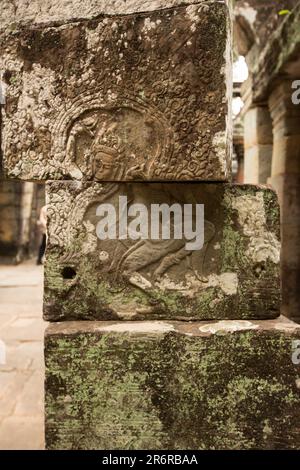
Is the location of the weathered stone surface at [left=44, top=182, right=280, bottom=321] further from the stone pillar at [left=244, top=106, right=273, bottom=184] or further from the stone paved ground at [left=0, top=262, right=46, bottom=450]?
the stone pillar at [left=244, top=106, right=273, bottom=184]

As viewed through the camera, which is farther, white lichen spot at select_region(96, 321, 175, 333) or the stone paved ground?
the stone paved ground

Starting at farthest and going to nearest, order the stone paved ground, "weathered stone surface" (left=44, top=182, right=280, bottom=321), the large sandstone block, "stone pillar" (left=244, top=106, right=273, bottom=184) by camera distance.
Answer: "stone pillar" (left=244, top=106, right=273, bottom=184), the stone paved ground, "weathered stone surface" (left=44, top=182, right=280, bottom=321), the large sandstone block

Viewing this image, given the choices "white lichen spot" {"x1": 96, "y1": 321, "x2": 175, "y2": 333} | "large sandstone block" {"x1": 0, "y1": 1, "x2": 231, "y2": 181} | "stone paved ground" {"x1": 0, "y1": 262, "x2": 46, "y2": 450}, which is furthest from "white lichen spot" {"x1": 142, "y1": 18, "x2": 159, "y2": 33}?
"stone paved ground" {"x1": 0, "y1": 262, "x2": 46, "y2": 450}

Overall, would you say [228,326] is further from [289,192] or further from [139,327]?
[289,192]

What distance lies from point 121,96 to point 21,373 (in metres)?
2.01

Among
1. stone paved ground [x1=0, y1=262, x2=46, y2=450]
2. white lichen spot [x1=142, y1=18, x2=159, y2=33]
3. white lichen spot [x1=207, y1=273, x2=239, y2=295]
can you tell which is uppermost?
white lichen spot [x1=142, y1=18, x2=159, y2=33]

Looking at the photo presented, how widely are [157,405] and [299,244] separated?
7.29 feet

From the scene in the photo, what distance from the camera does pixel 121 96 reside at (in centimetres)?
116

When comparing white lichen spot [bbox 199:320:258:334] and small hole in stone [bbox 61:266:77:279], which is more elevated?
small hole in stone [bbox 61:266:77:279]

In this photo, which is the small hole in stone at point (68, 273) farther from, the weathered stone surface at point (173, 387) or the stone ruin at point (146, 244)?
the weathered stone surface at point (173, 387)

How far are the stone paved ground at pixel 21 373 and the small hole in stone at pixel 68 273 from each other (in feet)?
2.75

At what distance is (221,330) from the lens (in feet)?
3.88

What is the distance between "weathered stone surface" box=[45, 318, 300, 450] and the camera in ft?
3.86

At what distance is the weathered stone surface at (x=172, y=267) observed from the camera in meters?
1.24
